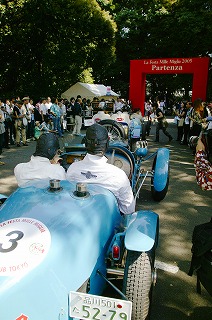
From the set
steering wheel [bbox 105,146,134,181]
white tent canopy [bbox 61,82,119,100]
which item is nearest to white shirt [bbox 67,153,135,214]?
steering wheel [bbox 105,146,134,181]

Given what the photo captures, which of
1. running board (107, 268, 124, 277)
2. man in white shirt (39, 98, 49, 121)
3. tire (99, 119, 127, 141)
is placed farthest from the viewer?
man in white shirt (39, 98, 49, 121)

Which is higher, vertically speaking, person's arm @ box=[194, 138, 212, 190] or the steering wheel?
person's arm @ box=[194, 138, 212, 190]

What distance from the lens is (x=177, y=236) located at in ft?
13.6

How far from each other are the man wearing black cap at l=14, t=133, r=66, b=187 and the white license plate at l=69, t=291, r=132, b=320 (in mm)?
1183

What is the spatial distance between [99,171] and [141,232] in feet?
2.19

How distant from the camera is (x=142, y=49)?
1280 inches

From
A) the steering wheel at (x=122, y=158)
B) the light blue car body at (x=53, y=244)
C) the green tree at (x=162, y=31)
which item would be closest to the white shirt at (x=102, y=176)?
the light blue car body at (x=53, y=244)

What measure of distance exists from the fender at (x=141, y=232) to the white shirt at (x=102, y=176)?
0.82ft

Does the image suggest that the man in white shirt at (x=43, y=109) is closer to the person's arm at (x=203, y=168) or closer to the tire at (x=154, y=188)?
the tire at (x=154, y=188)

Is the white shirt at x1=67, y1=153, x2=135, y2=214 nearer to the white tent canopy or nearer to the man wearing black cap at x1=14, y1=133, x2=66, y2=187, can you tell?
the man wearing black cap at x1=14, y1=133, x2=66, y2=187

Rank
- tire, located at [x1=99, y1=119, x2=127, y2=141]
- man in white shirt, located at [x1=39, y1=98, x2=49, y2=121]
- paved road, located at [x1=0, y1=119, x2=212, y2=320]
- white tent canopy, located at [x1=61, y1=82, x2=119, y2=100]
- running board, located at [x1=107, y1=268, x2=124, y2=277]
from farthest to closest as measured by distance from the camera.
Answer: white tent canopy, located at [x1=61, y1=82, x2=119, y2=100] < man in white shirt, located at [x1=39, y1=98, x2=49, y2=121] < tire, located at [x1=99, y1=119, x2=127, y2=141] < paved road, located at [x1=0, y1=119, x2=212, y2=320] < running board, located at [x1=107, y1=268, x2=124, y2=277]

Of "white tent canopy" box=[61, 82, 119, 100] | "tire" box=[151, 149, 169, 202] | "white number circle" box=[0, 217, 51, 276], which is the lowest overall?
"tire" box=[151, 149, 169, 202]

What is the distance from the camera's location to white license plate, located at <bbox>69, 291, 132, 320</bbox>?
5.90 feet

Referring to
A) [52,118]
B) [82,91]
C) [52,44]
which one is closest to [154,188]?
[52,118]
